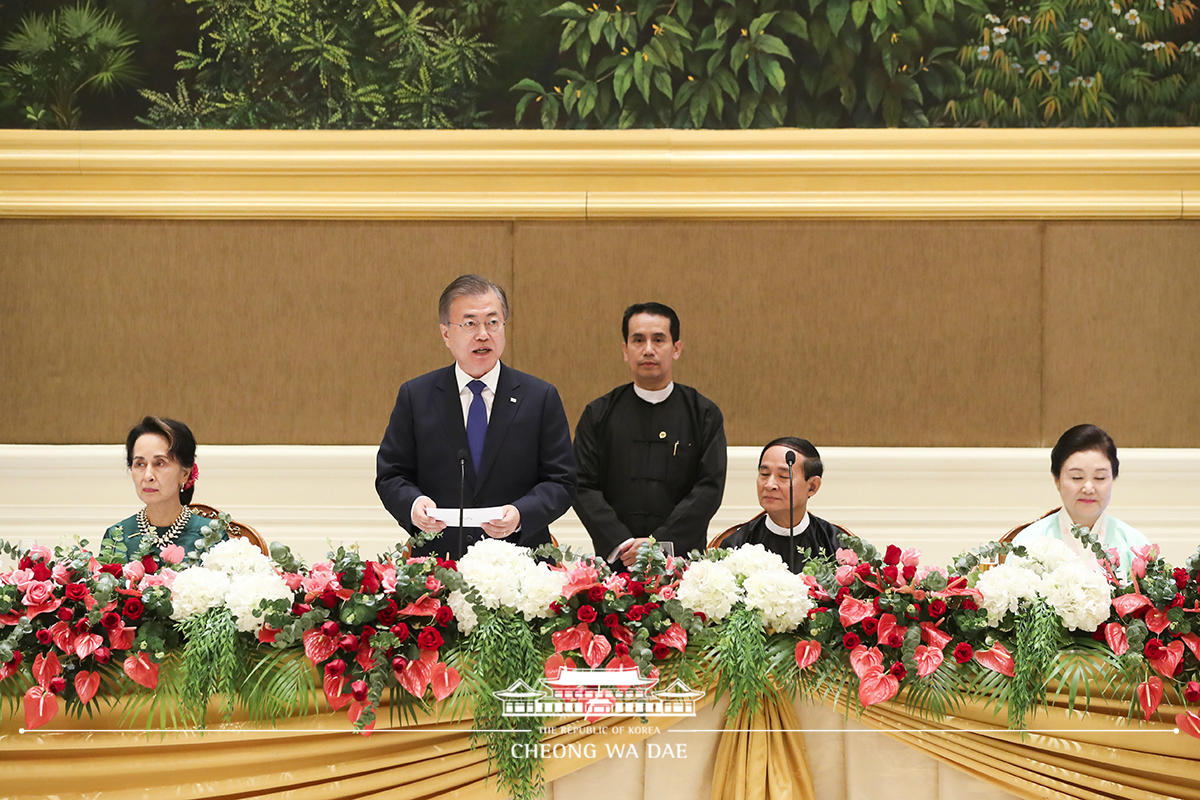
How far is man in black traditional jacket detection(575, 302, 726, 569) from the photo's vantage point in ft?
11.7

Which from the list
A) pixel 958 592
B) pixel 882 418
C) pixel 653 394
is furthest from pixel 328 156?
pixel 958 592

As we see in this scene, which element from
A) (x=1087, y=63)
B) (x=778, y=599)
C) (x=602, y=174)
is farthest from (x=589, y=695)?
(x=1087, y=63)

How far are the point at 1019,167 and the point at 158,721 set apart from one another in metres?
4.13

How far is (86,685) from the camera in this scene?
6.76 ft

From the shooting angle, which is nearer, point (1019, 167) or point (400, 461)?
point (400, 461)

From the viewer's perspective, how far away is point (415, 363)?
460 cm

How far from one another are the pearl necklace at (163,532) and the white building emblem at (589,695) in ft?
4.96

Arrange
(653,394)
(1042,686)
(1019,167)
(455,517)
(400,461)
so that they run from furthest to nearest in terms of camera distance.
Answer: (1019,167) < (653,394) < (400,461) < (455,517) < (1042,686)

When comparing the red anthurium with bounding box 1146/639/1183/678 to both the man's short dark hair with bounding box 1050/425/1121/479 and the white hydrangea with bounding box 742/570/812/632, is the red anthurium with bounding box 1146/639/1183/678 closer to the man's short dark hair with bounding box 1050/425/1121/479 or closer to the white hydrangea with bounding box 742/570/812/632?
the white hydrangea with bounding box 742/570/812/632

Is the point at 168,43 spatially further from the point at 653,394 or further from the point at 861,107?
the point at 861,107

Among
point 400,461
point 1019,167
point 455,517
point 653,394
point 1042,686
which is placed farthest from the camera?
point 1019,167

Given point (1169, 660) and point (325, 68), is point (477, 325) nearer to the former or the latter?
point (1169, 660)

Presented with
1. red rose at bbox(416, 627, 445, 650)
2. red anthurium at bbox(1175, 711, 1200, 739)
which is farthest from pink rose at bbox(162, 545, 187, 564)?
red anthurium at bbox(1175, 711, 1200, 739)

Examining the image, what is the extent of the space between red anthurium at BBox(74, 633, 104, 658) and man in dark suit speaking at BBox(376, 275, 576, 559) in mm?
1001
